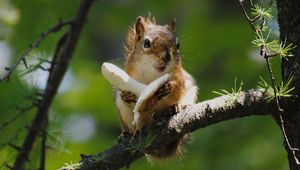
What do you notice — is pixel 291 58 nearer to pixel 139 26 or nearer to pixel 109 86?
pixel 139 26

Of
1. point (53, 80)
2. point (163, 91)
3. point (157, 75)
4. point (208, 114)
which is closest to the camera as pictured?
point (208, 114)

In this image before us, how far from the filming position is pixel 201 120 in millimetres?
2699

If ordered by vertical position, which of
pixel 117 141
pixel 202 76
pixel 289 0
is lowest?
pixel 202 76

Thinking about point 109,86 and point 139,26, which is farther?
point 109,86

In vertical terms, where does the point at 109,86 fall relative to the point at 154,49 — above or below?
below

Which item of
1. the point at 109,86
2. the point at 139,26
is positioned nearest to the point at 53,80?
the point at 139,26

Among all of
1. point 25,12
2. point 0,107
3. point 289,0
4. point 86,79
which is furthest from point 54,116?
point 86,79

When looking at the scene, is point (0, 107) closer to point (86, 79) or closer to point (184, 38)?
point (184, 38)

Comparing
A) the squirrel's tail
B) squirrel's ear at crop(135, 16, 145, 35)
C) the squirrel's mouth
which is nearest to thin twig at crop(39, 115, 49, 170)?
the squirrel's tail

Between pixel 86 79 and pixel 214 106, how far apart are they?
15.2 ft

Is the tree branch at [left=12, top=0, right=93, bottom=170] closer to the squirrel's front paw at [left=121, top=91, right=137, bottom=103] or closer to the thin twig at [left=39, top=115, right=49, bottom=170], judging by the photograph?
the thin twig at [left=39, top=115, right=49, bottom=170]

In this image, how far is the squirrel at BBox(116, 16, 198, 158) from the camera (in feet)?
9.49

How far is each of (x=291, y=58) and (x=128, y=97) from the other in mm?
683

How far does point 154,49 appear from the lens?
10.1 ft
